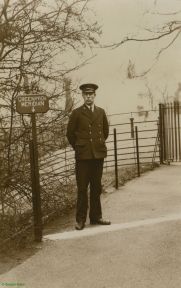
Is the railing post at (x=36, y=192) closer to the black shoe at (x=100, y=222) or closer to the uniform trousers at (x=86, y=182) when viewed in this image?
the uniform trousers at (x=86, y=182)

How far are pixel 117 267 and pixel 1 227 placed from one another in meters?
2.81

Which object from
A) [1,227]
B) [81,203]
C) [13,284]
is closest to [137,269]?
[13,284]

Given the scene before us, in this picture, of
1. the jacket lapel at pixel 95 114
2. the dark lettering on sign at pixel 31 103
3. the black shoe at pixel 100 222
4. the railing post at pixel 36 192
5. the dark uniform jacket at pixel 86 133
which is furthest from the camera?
the black shoe at pixel 100 222

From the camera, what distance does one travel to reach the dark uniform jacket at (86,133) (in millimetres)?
8477

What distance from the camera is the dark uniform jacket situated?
27.8 feet

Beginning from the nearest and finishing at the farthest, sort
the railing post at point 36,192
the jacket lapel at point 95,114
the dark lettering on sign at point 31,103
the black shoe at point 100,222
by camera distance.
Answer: the dark lettering on sign at point 31,103 < the railing post at point 36,192 < the jacket lapel at point 95,114 < the black shoe at point 100,222

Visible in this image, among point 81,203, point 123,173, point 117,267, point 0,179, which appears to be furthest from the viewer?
point 123,173

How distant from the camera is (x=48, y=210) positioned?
1005 cm

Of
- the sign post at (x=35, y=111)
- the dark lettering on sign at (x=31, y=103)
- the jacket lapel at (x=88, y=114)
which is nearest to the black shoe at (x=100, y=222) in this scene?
the sign post at (x=35, y=111)

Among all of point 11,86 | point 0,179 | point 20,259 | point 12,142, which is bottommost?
point 20,259

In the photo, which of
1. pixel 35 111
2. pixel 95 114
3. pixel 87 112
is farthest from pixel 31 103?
pixel 95 114

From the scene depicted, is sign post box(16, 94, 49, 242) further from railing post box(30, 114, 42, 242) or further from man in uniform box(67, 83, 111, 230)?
man in uniform box(67, 83, 111, 230)

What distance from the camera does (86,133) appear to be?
8.54 m

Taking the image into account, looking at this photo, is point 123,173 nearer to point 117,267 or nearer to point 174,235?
point 174,235
